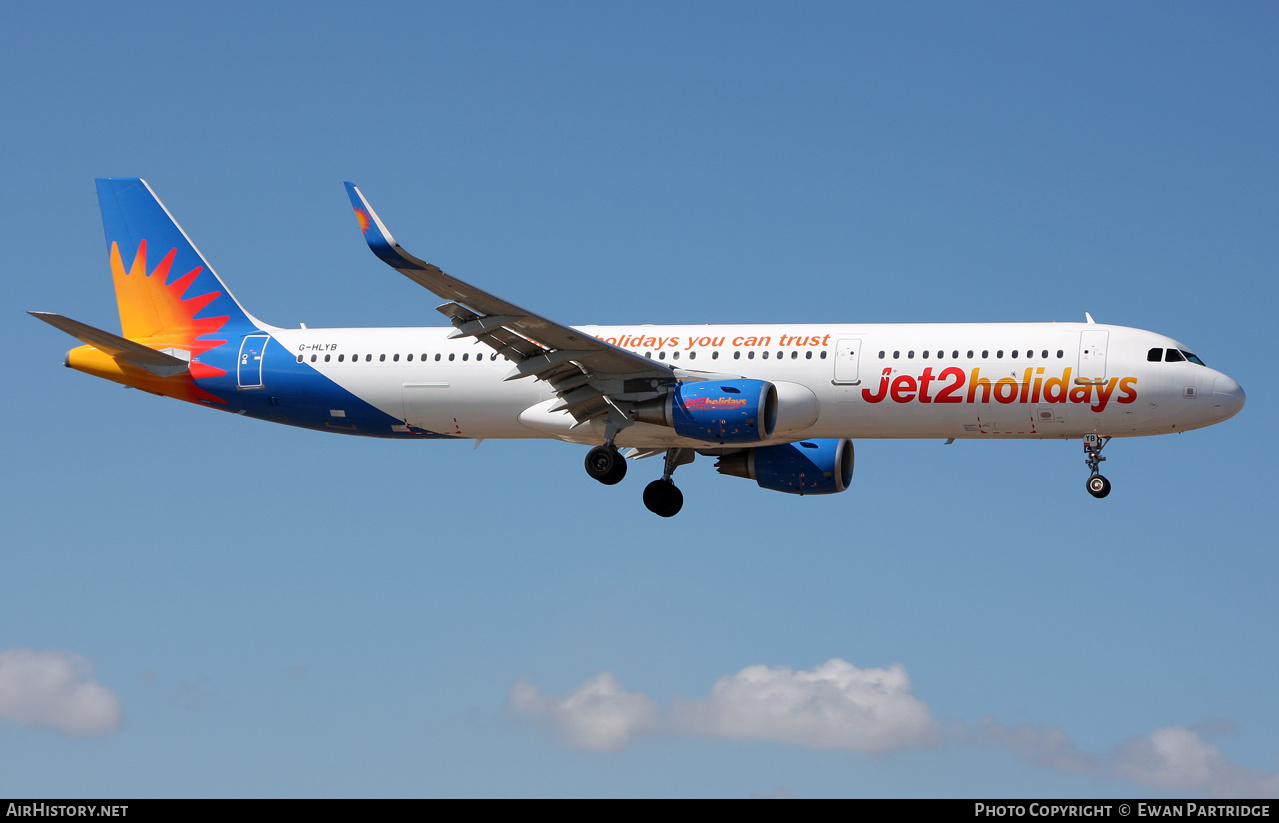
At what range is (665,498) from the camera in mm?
42094

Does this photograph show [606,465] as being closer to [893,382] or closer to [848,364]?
[848,364]

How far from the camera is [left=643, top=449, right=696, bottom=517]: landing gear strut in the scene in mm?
42000

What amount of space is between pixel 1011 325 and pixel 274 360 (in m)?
19.6

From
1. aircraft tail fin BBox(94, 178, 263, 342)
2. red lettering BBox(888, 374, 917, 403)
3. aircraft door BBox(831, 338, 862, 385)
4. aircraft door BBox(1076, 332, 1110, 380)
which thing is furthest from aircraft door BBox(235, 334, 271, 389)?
aircraft door BBox(1076, 332, 1110, 380)

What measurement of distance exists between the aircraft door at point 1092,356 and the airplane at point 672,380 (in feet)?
0.13

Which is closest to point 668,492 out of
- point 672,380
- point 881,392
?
point 672,380

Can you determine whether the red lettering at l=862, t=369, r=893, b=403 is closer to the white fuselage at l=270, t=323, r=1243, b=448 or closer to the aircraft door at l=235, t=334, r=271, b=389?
the white fuselage at l=270, t=323, r=1243, b=448

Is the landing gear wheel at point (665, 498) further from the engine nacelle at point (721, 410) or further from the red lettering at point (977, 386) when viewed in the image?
the red lettering at point (977, 386)

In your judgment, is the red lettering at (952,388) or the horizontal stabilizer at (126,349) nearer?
the red lettering at (952,388)

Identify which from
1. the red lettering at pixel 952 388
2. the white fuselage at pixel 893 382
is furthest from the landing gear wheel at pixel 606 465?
the red lettering at pixel 952 388

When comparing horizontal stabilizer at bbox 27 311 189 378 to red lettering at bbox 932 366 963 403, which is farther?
horizontal stabilizer at bbox 27 311 189 378

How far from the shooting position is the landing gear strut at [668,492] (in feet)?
138

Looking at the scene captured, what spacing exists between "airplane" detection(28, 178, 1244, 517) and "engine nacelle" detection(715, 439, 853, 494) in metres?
0.04
